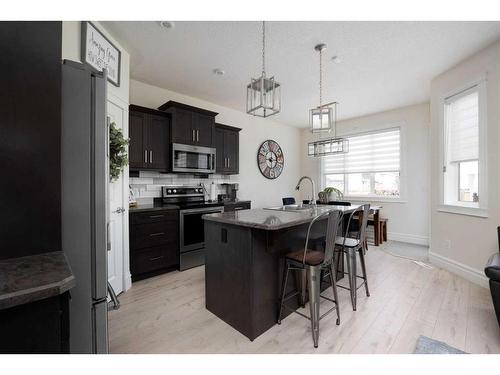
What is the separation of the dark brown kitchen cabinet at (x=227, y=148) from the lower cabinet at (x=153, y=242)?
1.39 metres

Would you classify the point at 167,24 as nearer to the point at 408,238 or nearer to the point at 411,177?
the point at 411,177

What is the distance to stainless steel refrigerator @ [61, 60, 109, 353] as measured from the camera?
113 centimetres

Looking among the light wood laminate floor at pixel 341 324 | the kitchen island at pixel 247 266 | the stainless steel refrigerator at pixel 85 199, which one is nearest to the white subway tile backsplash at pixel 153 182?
the light wood laminate floor at pixel 341 324

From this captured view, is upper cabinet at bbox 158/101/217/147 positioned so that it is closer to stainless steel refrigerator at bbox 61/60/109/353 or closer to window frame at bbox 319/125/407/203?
stainless steel refrigerator at bbox 61/60/109/353

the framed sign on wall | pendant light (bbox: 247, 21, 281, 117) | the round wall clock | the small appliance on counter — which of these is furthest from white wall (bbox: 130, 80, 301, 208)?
pendant light (bbox: 247, 21, 281, 117)

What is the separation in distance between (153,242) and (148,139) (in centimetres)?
141

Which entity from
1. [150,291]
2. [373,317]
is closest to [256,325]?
[373,317]

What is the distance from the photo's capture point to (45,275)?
0.83m

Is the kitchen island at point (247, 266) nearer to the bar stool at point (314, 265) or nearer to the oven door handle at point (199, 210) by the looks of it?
the bar stool at point (314, 265)

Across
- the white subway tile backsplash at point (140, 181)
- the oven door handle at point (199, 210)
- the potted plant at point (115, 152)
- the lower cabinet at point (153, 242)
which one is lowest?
the lower cabinet at point (153, 242)

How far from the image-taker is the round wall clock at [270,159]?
5371mm

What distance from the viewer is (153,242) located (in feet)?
9.88

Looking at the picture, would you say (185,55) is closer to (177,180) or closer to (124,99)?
(124,99)

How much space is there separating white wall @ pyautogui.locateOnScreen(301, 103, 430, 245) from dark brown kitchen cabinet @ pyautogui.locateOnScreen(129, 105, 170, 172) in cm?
439
